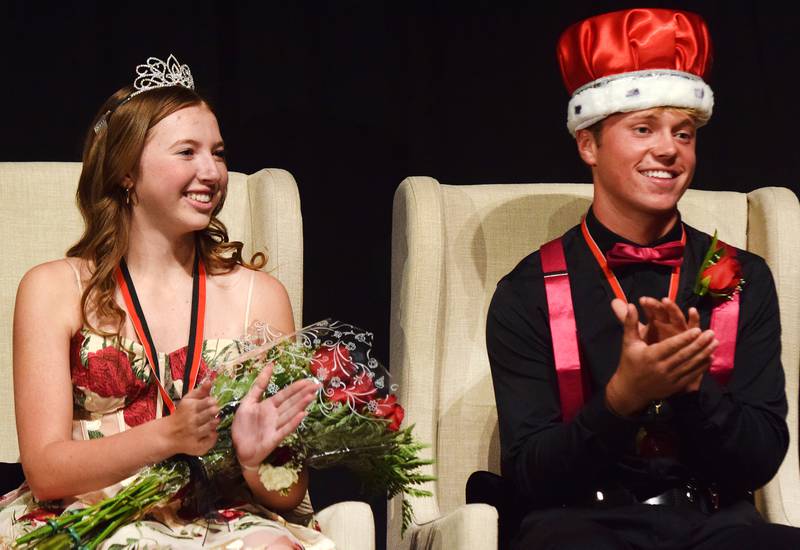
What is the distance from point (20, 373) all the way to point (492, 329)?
0.96 metres

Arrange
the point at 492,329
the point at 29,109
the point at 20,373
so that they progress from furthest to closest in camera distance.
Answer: the point at 29,109
the point at 492,329
the point at 20,373

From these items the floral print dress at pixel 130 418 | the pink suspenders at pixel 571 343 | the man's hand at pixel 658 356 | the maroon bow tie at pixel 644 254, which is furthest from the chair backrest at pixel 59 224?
the man's hand at pixel 658 356

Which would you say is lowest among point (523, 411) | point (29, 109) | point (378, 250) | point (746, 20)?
point (523, 411)

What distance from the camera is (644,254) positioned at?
2795 millimetres

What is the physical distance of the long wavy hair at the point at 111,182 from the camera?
272 cm

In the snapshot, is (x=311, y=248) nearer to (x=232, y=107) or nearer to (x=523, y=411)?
(x=232, y=107)

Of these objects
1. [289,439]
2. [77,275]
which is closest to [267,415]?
[289,439]

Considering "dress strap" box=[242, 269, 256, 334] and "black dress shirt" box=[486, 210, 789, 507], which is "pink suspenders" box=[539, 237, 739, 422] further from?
"dress strap" box=[242, 269, 256, 334]

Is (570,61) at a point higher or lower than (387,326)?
higher

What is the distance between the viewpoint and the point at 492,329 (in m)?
2.85

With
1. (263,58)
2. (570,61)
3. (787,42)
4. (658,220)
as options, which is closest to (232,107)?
(263,58)

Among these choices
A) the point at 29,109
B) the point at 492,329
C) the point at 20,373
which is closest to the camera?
the point at 20,373

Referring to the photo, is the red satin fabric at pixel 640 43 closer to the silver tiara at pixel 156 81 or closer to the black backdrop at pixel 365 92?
the black backdrop at pixel 365 92

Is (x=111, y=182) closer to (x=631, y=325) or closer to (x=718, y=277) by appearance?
(x=631, y=325)
